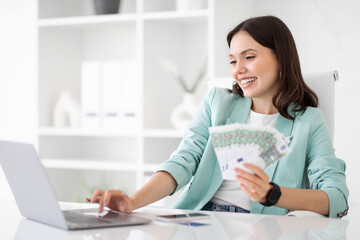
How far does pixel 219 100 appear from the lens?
6.29ft

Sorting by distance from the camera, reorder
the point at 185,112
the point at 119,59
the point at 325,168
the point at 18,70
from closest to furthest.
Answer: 1. the point at 325,168
2. the point at 185,112
3. the point at 18,70
4. the point at 119,59

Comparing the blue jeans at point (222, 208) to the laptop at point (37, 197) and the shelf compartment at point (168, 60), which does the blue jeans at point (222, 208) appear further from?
the shelf compartment at point (168, 60)

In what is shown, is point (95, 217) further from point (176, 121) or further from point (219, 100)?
point (176, 121)

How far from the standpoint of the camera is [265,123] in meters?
1.87

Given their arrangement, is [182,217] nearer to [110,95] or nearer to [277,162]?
[277,162]

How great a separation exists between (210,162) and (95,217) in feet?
2.10

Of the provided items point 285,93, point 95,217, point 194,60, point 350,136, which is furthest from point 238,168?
point 194,60

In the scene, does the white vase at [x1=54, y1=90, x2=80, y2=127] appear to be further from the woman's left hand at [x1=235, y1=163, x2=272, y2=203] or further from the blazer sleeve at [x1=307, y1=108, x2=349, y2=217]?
the woman's left hand at [x1=235, y1=163, x2=272, y2=203]

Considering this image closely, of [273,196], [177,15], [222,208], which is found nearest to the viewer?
[273,196]

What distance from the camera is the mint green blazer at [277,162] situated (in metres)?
1.66

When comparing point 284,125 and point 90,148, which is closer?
point 284,125

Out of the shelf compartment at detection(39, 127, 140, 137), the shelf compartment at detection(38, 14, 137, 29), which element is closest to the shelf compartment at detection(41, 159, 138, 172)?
the shelf compartment at detection(39, 127, 140, 137)

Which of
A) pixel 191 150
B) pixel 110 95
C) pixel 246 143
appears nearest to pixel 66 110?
pixel 110 95

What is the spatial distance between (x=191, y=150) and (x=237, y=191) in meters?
0.21
